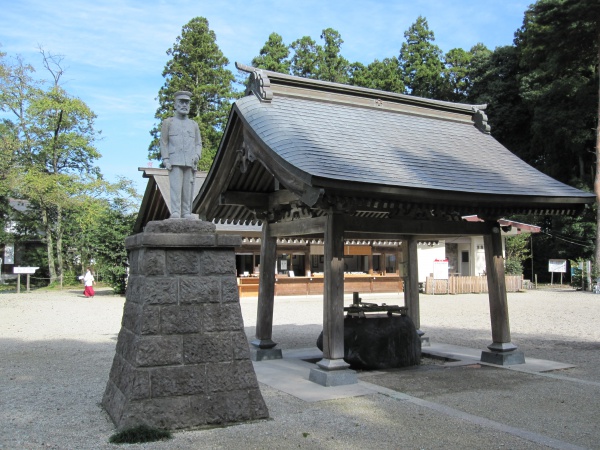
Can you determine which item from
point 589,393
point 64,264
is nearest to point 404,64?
point 64,264

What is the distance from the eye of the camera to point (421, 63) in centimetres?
4312

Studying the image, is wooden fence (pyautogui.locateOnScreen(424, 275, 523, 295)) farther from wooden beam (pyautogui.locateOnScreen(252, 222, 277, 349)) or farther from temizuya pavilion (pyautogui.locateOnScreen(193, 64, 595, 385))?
wooden beam (pyautogui.locateOnScreen(252, 222, 277, 349))

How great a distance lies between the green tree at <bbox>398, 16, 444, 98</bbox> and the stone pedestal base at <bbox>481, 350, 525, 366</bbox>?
34992 mm

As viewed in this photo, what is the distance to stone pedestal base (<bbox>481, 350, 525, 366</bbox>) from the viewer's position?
8.62 m

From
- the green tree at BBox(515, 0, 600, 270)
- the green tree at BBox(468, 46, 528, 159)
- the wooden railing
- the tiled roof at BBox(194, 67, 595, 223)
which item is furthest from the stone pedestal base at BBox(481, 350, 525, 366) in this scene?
the green tree at BBox(468, 46, 528, 159)

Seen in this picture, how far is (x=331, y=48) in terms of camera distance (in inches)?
1700

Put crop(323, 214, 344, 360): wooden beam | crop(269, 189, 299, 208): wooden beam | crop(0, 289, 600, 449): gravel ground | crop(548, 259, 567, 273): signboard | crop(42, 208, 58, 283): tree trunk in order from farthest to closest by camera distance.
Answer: crop(42, 208, 58, 283): tree trunk < crop(548, 259, 567, 273): signboard < crop(269, 189, 299, 208): wooden beam < crop(323, 214, 344, 360): wooden beam < crop(0, 289, 600, 449): gravel ground

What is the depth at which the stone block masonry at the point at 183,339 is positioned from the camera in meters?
5.18

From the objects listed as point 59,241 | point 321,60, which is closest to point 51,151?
point 59,241

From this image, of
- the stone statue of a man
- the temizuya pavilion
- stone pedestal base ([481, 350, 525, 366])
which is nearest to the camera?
the stone statue of a man

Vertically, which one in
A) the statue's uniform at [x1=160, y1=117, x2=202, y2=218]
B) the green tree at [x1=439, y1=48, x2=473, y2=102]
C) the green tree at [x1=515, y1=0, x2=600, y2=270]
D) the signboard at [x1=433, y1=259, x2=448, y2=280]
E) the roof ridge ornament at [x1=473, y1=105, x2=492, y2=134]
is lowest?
the signboard at [x1=433, y1=259, x2=448, y2=280]

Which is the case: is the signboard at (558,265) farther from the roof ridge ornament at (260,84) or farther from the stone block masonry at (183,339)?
the stone block masonry at (183,339)

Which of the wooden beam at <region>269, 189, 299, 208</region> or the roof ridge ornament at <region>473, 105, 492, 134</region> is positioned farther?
the roof ridge ornament at <region>473, 105, 492, 134</region>

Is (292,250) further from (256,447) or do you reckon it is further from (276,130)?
(256,447)
